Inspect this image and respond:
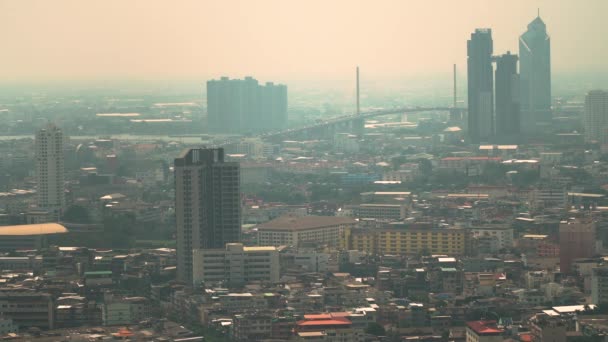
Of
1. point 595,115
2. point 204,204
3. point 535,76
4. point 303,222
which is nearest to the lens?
point 204,204

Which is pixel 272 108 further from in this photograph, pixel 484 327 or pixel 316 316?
pixel 484 327

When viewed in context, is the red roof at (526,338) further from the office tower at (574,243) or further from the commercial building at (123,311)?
the office tower at (574,243)

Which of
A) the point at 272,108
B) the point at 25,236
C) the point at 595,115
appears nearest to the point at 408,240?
the point at 25,236

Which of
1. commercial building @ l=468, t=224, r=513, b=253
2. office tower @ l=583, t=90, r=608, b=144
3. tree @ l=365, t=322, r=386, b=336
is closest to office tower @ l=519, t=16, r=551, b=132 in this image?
office tower @ l=583, t=90, r=608, b=144

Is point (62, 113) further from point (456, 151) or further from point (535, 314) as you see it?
point (535, 314)

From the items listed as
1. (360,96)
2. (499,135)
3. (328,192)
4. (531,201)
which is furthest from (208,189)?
(360,96)
